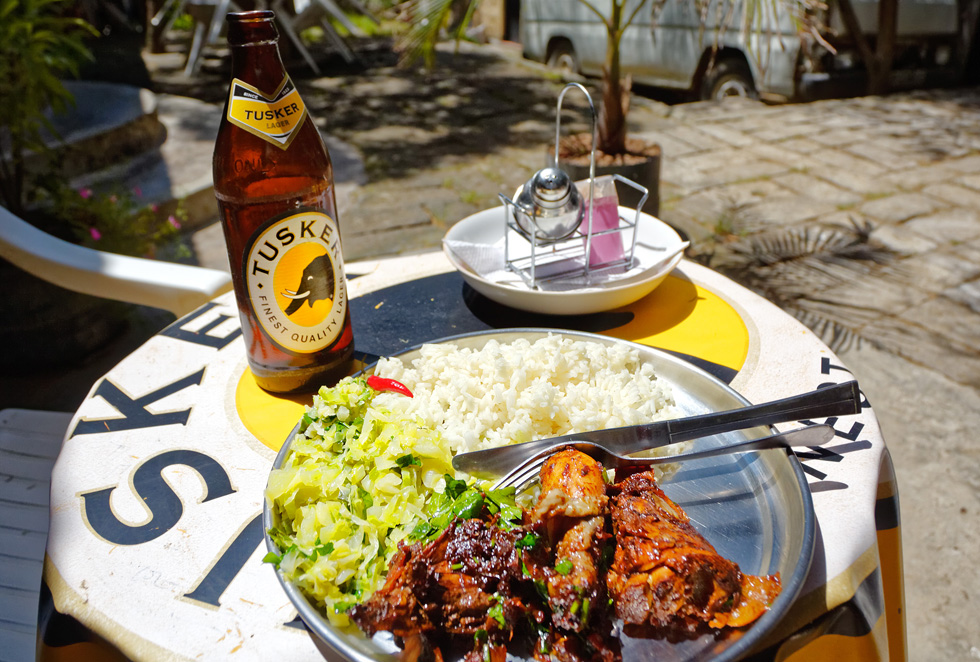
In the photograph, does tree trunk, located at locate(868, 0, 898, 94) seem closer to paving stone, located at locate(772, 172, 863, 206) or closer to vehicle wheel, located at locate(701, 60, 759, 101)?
vehicle wheel, located at locate(701, 60, 759, 101)

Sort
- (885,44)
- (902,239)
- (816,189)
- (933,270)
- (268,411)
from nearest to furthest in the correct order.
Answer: (268,411) → (933,270) → (902,239) → (816,189) → (885,44)

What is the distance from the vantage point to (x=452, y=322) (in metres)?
1.69

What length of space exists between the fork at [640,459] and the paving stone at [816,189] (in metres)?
4.56

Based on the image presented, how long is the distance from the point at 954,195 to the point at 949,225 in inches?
24.5

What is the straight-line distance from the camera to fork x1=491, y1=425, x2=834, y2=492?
40.5 inches

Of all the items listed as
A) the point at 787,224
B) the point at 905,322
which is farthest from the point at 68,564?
the point at 787,224

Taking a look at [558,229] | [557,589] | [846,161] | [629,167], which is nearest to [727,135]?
[846,161]

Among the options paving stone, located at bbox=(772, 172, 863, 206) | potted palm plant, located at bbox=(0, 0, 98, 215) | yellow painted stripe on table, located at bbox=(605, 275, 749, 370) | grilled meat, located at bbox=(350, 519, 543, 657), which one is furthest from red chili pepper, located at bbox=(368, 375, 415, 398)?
paving stone, located at bbox=(772, 172, 863, 206)

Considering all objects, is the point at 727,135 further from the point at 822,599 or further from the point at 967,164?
the point at 822,599

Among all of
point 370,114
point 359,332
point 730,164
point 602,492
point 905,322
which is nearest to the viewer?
point 602,492

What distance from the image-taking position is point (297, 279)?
125 centimetres

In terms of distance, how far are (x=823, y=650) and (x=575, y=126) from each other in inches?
252

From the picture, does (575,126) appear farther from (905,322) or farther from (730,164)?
(905,322)

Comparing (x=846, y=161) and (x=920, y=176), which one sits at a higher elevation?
(x=846, y=161)
